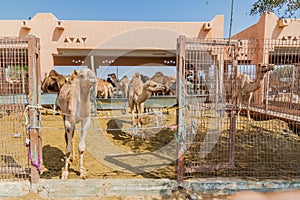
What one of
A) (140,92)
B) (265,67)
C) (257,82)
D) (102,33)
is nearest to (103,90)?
(102,33)

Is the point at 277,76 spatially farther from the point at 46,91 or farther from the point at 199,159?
the point at 46,91

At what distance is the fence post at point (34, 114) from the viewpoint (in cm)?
346

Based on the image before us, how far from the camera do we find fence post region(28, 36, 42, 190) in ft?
11.3

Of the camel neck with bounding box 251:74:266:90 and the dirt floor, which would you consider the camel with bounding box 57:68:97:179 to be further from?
the camel neck with bounding box 251:74:266:90

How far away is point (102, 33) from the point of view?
42.4ft

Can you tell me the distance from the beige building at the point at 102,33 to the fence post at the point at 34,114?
9.37m

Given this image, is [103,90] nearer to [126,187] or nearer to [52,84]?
[52,84]

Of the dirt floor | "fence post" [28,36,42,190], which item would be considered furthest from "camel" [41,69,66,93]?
"fence post" [28,36,42,190]

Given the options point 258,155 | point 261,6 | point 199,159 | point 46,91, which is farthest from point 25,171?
point 46,91

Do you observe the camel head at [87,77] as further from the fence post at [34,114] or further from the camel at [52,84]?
the camel at [52,84]

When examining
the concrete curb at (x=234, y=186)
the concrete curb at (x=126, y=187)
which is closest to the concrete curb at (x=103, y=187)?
the concrete curb at (x=126, y=187)

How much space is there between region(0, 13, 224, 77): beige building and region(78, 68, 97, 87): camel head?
9.34 metres

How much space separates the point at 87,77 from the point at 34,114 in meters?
1.03

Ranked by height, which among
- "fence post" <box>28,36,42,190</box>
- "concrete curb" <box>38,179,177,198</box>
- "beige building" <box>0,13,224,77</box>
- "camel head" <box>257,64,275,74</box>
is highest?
"beige building" <box>0,13,224,77</box>
